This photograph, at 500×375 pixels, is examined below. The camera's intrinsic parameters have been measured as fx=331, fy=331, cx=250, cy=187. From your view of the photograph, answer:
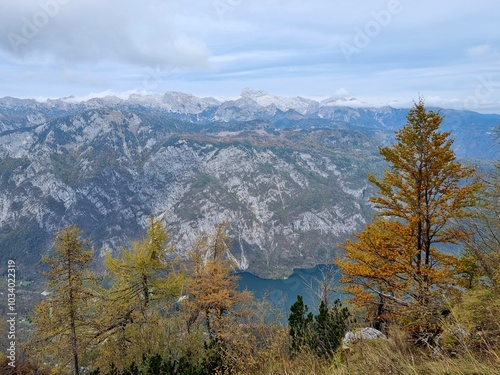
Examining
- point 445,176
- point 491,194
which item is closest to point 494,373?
Answer: point 491,194

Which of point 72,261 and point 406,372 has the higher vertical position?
point 406,372

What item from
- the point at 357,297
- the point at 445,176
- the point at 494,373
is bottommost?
the point at 357,297

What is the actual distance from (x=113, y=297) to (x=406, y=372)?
27476 millimetres

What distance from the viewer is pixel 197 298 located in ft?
94.3

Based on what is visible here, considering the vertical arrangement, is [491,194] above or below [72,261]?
above

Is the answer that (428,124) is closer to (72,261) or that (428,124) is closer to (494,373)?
(494,373)

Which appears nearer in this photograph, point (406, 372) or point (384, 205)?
point (406, 372)

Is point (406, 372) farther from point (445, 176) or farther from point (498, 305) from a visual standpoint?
point (445, 176)

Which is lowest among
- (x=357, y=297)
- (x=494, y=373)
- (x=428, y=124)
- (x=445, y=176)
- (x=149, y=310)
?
(x=149, y=310)

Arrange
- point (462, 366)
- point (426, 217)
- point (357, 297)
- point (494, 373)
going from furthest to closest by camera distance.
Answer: point (357, 297)
point (426, 217)
point (462, 366)
point (494, 373)

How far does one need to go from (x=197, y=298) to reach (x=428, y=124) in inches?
874

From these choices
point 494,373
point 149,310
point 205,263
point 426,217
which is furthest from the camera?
point 205,263

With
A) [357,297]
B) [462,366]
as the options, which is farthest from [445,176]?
[462,366]

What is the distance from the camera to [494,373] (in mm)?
3518
